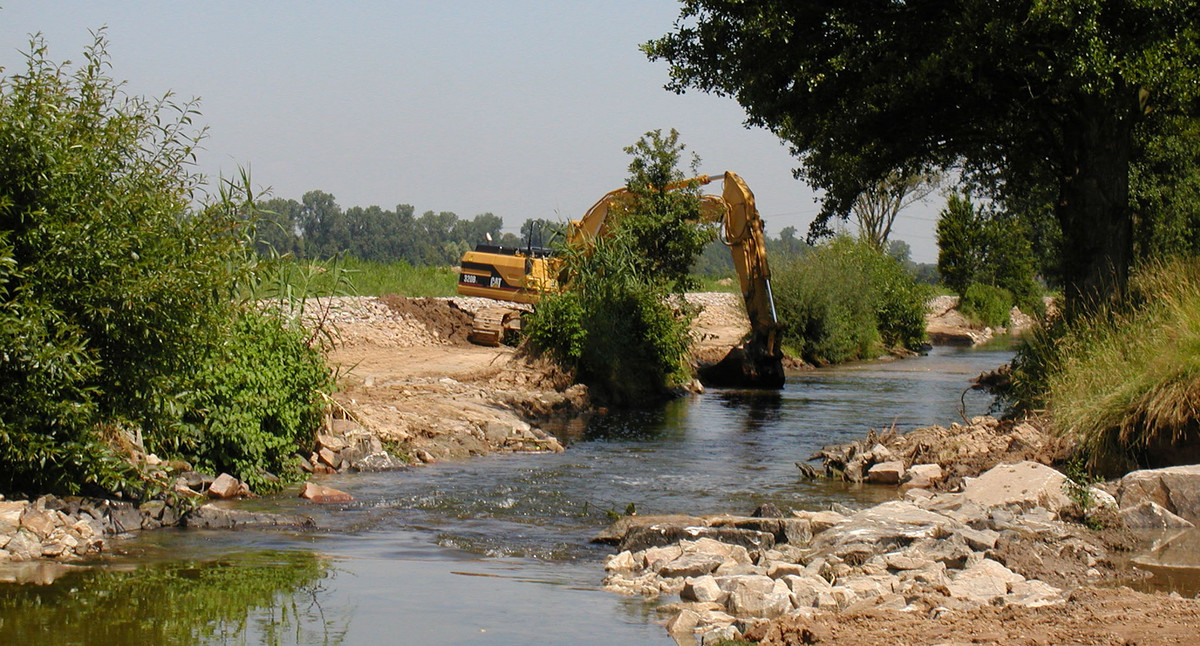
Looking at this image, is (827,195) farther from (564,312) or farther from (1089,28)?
(1089,28)

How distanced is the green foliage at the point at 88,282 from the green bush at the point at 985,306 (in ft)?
167

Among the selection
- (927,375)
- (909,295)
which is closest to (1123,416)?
(927,375)

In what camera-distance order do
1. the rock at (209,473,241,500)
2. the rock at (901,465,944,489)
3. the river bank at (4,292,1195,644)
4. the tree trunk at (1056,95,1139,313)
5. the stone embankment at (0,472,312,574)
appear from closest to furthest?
the stone embankment at (0,472,312,574), the river bank at (4,292,1195,644), the rock at (209,473,241,500), the rock at (901,465,944,489), the tree trunk at (1056,95,1139,313)

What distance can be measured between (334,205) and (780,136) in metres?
113

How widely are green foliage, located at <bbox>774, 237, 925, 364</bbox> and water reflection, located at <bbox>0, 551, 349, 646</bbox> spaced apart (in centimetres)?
2759

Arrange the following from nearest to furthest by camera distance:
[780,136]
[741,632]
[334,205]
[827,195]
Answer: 1. [741,632]
2. [780,136]
3. [827,195]
4. [334,205]

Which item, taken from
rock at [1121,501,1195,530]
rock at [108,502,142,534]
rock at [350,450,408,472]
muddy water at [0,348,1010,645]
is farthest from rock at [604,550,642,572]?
rock at [350,450,408,472]

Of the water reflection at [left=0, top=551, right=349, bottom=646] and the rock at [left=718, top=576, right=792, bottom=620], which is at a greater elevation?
the rock at [left=718, top=576, right=792, bottom=620]

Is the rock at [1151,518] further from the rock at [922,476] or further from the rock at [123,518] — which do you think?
the rock at [123,518]

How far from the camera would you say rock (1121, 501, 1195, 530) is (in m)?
9.14

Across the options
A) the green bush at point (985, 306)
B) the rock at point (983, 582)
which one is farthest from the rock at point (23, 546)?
the green bush at point (985, 306)

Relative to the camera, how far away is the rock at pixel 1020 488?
385 inches

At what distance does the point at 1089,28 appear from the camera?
41.8ft

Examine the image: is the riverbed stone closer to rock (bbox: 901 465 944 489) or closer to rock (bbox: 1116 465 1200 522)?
rock (bbox: 901 465 944 489)
